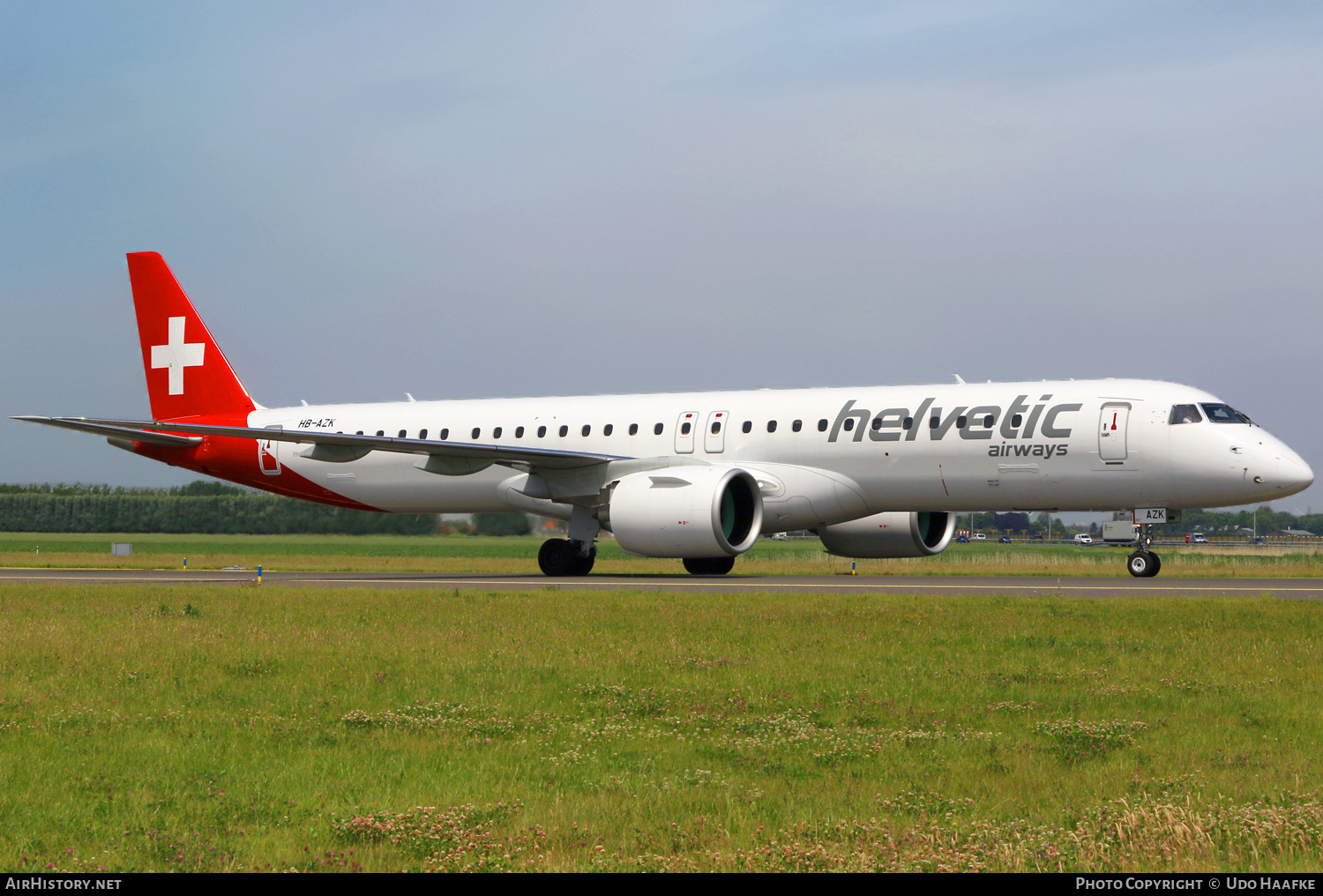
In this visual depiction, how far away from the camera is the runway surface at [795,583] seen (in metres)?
19.8

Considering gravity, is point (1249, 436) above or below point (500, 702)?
above

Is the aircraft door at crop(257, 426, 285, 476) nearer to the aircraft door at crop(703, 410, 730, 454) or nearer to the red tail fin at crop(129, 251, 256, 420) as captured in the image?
the red tail fin at crop(129, 251, 256, 420)

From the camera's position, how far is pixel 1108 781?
6.68 meters

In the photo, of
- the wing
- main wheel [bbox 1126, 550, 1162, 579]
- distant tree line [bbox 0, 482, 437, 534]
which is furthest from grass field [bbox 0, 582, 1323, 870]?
distant tree line [bbox 0, 482, 437, 534]

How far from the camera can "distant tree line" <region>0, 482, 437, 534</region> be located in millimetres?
44781

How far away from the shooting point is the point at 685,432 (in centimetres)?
2716

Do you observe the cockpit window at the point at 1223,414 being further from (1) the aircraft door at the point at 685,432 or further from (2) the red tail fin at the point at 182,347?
(2) the red tail fin at the point at 182,347

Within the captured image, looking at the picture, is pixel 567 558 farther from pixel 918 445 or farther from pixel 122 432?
pixel 122 432

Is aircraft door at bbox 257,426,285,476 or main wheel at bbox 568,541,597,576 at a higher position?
aircraft door at bbox 257,426,285,476

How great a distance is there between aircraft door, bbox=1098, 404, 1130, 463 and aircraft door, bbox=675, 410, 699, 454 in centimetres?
844

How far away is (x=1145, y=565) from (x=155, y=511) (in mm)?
47809

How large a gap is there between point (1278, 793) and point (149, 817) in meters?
5.60

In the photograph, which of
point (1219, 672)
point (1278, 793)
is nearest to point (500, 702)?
point (1278, 793)

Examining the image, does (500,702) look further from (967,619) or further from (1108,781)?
(967,619)
